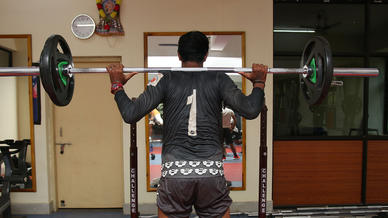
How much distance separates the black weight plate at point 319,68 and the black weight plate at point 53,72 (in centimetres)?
134

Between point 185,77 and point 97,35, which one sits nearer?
point 185,77

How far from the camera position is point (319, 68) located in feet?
4.36

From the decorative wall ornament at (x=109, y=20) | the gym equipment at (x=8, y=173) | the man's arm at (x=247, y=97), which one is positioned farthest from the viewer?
the decorative wall ornament at (x=109, y=20)

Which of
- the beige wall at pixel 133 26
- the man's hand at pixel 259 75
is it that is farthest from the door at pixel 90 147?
the man's hand at pixel 259 75

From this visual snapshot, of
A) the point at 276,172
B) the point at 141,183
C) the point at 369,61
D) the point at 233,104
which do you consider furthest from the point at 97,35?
the point at 369,61

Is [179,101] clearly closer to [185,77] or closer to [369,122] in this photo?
[185,77]

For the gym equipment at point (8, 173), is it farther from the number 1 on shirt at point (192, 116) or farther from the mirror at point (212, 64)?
the number 1 on shirt at point (192, 116)

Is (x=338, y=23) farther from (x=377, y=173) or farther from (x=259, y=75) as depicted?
(x=259, y=75)

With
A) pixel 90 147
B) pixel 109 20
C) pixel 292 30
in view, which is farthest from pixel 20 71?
pixel 292 30

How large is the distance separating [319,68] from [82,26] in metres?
2.58

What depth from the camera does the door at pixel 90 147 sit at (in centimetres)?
311

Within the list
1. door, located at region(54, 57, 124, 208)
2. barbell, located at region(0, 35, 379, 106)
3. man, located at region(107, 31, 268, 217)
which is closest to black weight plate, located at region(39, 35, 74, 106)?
barbell, located at region(0, 35, 379, 106)

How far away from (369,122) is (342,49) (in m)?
0.99

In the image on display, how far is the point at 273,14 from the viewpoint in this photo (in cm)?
303
